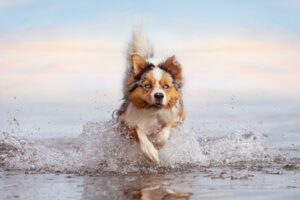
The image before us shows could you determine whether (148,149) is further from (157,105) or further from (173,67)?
(173,67)

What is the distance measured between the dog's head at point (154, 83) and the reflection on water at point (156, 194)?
226 cm

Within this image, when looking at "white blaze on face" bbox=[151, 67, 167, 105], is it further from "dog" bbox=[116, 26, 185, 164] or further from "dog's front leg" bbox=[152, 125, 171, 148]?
"dog's front leg" bbox=[152, 125, 171, 148]

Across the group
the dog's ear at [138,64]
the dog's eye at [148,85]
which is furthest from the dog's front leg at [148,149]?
the dog's ear at [138,64]

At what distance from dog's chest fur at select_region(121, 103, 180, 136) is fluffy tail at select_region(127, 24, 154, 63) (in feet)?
3.44

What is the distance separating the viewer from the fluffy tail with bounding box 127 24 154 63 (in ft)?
33.1

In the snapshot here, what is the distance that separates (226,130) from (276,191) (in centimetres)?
877

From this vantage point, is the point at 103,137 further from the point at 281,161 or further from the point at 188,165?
the point at 281,161

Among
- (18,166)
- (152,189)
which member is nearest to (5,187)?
(152,189)

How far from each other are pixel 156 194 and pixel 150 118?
2988mm

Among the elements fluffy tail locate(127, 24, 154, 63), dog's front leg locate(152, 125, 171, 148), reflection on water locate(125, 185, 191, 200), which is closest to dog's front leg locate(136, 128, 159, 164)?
dog's front leg locate(152, 125, 171, 148)

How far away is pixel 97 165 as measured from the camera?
9.17 m

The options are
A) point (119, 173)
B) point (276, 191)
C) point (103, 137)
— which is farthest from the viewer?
point (103, 137)

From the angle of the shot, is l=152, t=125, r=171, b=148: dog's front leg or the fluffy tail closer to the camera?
l=152, t=125, r=171, b=148: dog's front leg

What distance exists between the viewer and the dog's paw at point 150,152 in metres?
8.80
